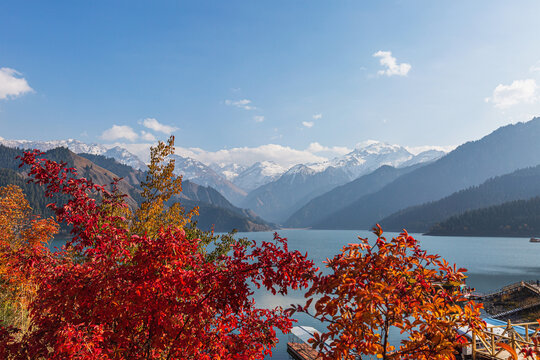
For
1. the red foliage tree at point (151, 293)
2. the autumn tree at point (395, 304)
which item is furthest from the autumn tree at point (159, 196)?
the autumn tree at point (395, 304)

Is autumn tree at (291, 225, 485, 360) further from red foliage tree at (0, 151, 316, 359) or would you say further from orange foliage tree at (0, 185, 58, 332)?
orange foliage tree at (0, 185, 58, 332)

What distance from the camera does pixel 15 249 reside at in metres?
17.5

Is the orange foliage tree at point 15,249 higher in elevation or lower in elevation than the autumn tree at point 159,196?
lower

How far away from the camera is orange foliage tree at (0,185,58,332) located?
1344 centimetres

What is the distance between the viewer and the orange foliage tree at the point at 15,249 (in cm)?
1344

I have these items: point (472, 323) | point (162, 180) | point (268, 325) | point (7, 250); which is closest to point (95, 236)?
point (268, 325)

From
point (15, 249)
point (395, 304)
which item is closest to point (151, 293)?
point (395, 304)

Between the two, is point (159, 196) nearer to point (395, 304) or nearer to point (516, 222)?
point (395, 304)

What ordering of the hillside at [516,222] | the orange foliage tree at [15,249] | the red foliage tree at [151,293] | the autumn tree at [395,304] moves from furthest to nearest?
1. the hillside at [516,222]
2. the orange foliage tree at [15,249]
3. the red foliage tree at [151,293]
4. the autumn tree at [395,304]

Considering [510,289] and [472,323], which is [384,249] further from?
[510,289]

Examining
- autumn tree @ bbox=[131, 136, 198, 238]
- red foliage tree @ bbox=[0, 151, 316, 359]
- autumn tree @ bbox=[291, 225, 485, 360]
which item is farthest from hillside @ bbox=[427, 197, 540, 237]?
red foliage tree @ bbox=[0, 151, 316, 359]

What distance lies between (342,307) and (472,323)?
1.78 metres

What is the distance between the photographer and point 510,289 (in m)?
51.4

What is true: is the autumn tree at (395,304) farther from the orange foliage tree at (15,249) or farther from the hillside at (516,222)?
the hillside at (516,222)
